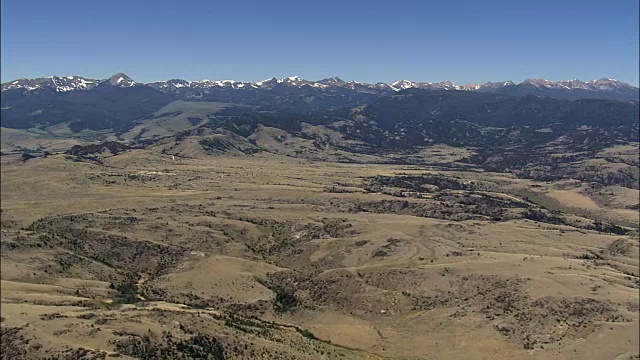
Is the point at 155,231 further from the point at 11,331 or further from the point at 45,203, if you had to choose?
the point at 11,331

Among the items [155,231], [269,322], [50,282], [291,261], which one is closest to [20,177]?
[155,231]

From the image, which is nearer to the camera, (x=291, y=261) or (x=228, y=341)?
(x=228, y=341)

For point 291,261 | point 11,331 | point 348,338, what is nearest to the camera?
point 11,331

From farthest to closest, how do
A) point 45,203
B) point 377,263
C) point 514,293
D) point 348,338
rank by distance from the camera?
point 45,203
point 377,263
point 514,293
point 348,338

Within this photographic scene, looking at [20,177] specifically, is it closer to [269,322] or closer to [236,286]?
[236,286]

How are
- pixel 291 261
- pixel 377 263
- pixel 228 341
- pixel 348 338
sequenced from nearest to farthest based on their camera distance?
pixel 228 341 → pixel 348 338 → pixel 377 263 → pixel 291 261

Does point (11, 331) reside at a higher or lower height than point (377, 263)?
higher

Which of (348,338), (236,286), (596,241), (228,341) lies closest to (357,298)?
(348,338)

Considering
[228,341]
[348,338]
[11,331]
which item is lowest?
[348,338]

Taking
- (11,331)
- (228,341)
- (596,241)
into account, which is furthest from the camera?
(596,241)
